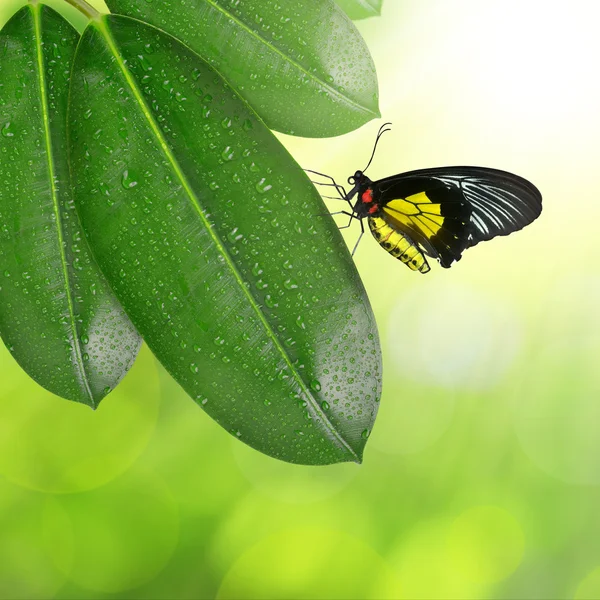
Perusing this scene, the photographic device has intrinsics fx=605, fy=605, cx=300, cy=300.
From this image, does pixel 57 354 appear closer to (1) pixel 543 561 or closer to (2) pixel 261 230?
(2) pixel 261 230

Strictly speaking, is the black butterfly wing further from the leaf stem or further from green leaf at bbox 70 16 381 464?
the leaf stem

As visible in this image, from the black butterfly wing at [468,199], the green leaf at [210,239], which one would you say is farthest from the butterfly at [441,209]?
the green leaf at [210,239]

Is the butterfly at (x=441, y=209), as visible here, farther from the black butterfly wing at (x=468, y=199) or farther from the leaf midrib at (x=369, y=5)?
the leaf midrib at (x=369, y=5)

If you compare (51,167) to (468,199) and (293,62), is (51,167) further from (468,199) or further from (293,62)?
(468,199)

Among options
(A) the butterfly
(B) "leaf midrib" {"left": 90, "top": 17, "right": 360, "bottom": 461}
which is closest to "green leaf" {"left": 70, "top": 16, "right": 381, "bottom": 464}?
(B) "leaf midrib" {"left": 90, "top": 17, "right": 360, "bottom": 461}

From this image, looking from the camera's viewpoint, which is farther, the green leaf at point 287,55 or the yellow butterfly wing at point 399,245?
the yellow butterfly wing at point 399,245

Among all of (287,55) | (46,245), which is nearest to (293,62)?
(287,55)
